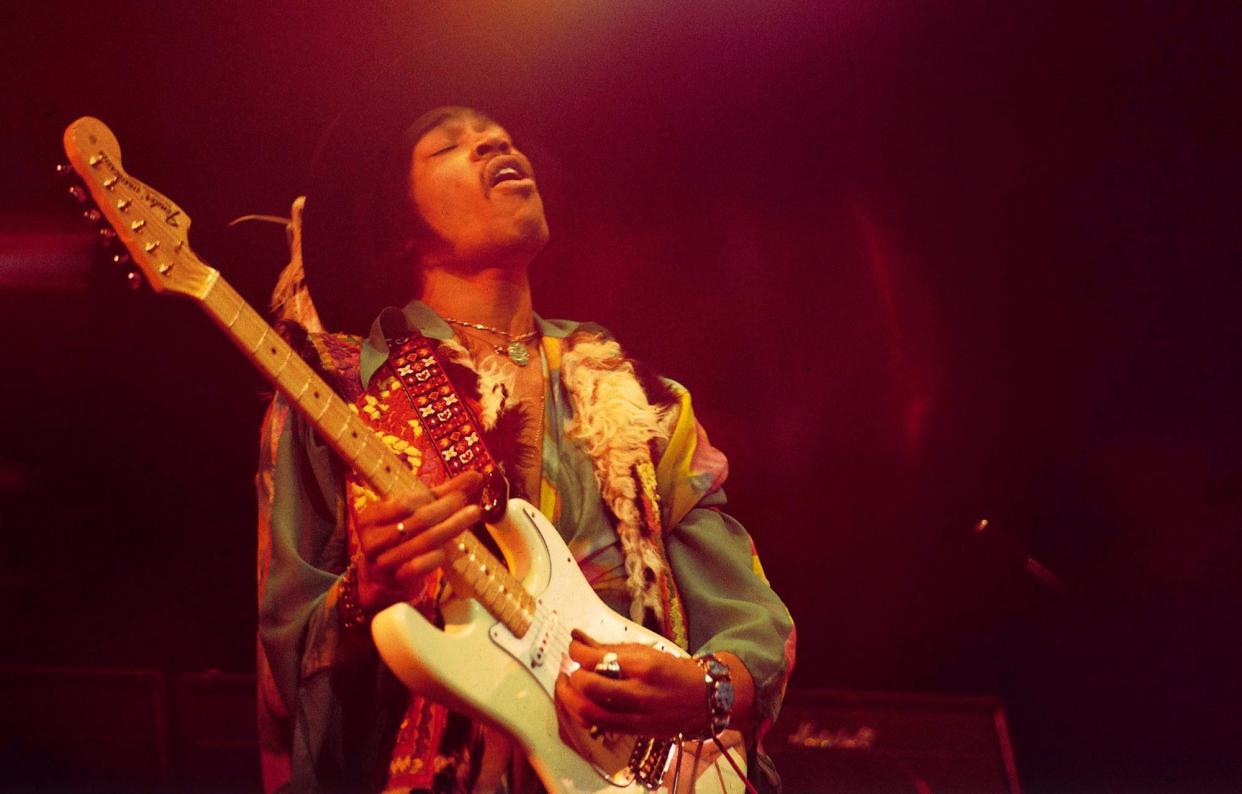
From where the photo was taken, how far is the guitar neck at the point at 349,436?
1574 mm

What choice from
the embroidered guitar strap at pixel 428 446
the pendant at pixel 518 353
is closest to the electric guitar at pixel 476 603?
the embroidered guitar strap at pixel 428 446

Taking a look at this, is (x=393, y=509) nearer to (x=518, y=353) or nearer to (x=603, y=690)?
(x=603, y=690)

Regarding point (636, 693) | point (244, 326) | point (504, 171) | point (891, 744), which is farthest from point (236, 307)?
point (891, 744)

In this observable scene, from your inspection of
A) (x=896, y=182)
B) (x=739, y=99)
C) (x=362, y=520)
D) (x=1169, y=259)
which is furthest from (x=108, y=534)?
(x=1169, y=259)

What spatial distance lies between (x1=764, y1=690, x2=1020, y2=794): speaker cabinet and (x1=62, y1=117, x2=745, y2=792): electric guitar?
0.45 metres

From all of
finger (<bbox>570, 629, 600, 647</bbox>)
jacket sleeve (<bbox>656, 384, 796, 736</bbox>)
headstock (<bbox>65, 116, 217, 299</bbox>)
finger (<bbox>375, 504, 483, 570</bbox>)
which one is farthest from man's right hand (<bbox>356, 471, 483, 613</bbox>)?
jacket sleeve (<bbox>656, 384, 796, 736</bbox>)

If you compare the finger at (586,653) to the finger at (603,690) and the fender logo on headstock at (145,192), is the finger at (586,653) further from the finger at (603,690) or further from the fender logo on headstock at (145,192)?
the fender logo on headstock at (145,192)

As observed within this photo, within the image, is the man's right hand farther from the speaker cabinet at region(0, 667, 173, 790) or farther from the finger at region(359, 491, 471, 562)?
the speaker cabinet at region(0, 667, 173, 790)

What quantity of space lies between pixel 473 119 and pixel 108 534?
1.02 meters

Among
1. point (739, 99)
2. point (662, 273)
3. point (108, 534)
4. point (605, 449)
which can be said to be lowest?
point (108, 534)

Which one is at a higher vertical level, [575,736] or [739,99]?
[739,99]

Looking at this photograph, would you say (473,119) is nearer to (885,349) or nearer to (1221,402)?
(885,349)

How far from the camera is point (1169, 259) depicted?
8.75 feet

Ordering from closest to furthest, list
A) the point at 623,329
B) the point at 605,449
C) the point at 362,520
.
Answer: the point at 362,520 → the point at 605,449 → the point at 623,329
